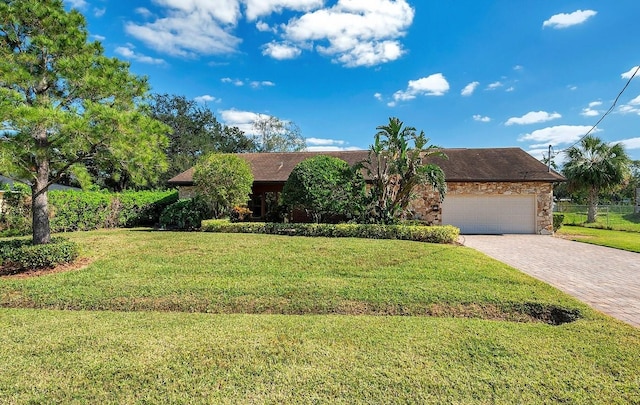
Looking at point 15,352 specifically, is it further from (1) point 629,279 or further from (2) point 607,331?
(1) point 629,279

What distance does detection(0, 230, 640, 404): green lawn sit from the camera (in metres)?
2.99

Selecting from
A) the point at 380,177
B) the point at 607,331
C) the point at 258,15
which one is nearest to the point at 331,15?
the point at 258,15

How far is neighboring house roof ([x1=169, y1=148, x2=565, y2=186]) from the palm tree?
570 cm

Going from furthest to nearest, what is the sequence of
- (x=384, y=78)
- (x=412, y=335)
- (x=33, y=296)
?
(x=384, y=78) → (x=33, y=296) → (x=412, y=335)

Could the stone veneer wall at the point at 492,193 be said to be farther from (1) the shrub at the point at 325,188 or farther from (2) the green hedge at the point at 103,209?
(2) the green hedge at the point at 103,209

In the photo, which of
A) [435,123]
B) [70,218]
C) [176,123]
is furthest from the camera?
[176,123]

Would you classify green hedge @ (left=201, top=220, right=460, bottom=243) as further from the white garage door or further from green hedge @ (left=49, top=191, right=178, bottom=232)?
green hedge @ (left=49, top=191, right=178, bottom=232)

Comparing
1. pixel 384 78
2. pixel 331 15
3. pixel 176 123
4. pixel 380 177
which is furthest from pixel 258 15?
pixel 176 123

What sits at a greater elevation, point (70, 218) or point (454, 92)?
point (454, 92)

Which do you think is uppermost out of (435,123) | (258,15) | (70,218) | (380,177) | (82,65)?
(258,15)

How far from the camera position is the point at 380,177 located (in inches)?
509

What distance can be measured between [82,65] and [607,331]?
1085 centimetres

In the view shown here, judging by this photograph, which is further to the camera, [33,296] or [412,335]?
[33,296]

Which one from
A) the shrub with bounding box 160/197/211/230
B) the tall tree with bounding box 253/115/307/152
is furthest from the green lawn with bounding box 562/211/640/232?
the tall tree with bounding box 253/115/307/152
